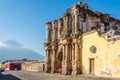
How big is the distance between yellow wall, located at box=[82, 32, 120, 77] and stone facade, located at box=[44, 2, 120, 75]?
939mm

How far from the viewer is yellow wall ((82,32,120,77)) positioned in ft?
93.0

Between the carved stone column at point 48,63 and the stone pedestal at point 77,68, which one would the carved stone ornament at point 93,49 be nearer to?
the stone pedestal at point 77,68

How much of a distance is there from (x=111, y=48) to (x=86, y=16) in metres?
10.3

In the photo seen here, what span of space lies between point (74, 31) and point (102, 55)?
7.70 meters

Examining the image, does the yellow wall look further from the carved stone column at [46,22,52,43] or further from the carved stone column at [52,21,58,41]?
the carved stone column at [46,22,52,43]

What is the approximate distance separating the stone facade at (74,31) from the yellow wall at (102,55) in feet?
3.08

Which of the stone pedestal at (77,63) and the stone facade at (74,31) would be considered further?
the stone facade at (74,31)

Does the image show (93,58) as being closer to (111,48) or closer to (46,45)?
(111,48)

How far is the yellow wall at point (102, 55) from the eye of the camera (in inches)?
1116

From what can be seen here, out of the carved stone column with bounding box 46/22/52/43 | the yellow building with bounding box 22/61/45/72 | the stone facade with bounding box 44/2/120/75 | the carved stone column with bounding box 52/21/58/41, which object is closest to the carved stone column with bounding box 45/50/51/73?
the stone facade with bounding box 44/2/120/75

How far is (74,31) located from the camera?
3747cm

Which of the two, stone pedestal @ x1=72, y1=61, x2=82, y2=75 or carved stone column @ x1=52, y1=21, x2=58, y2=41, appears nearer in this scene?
stone pedestal @ x1=72, y1=61, x2=82, y2=75

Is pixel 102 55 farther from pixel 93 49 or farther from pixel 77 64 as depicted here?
pixel 77 64

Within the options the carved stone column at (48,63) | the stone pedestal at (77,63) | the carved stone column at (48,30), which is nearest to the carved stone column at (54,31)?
the carved stone column at (48,30)
